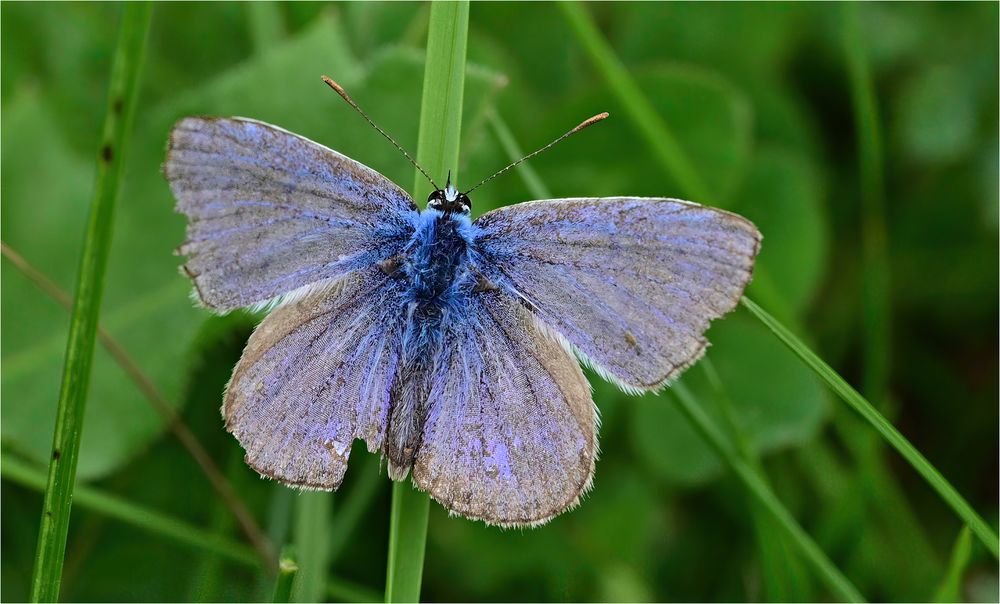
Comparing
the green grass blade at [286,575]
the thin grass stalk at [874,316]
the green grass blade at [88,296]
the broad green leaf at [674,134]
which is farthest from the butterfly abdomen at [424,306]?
the thin grass stalk at [874,316]

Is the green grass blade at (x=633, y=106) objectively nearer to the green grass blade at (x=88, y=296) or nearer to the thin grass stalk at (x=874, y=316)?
the thin grass stalk at (x=874, y=316)

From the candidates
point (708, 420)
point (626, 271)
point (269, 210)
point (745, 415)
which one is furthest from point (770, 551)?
point (269, 210)

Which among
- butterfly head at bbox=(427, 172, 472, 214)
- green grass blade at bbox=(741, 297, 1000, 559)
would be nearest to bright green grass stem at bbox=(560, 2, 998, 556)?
green grass blade at bbox=(741, 297, 1000, 559)

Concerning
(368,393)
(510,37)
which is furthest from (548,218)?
(510,37)

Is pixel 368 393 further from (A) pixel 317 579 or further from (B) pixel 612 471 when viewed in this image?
(B) pixel 612 471

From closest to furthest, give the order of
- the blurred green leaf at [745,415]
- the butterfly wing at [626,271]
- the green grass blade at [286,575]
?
the green grass blade at [286,575] → the butterfly wing at [626,271] → the blurred green leaf at [745,415]

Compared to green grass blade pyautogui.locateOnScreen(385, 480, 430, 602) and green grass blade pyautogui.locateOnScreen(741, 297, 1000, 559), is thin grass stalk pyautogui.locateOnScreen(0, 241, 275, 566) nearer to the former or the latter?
A: green grass blade pyautogui.locateOnScreen(385, 480, 430, 602)
